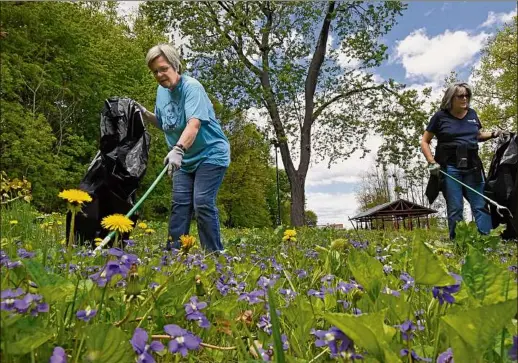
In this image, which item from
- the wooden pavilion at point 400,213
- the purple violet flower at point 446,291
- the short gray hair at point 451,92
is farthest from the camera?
the wooden pavilion at point 400,213

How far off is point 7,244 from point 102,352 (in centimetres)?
166

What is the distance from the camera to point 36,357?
Answer: 36.4 inches

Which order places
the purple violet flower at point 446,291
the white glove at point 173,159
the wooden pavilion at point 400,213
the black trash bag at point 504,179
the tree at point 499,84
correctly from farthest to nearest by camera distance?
the wooden pavilion at point 400,213, the tree at point 499,84, the black trash bag at point 504,179, the white glove at point 173,159, the purple violet flower at point 446,291

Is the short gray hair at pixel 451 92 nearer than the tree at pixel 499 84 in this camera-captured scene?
Yes

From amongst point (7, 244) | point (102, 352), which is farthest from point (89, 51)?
point (102, 352)

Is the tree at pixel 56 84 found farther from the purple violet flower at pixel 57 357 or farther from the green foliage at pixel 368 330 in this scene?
the green foliage at pixel 368 330

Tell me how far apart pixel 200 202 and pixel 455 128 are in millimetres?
3209

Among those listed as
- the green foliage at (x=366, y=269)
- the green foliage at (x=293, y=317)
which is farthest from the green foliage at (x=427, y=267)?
the green foliage at (x=366, y=269)

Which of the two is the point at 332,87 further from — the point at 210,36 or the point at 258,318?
the point at 258,318

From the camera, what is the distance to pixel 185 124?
4.22 metres

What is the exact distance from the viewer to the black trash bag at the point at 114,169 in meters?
4.05

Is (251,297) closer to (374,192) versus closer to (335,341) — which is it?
(335,341)

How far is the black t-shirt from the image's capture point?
567cm

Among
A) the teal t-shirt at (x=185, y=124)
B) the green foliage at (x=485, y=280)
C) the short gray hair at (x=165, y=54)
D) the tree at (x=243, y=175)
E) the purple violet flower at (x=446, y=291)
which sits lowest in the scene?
the purple violet flower at (x=446, y=291)
